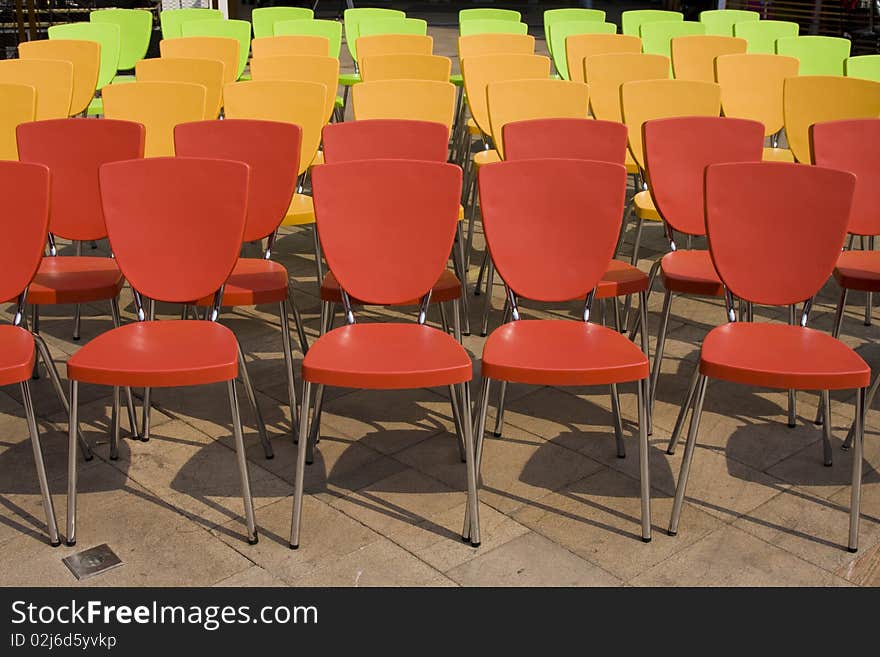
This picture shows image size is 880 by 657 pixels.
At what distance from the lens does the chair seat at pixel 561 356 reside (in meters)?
3.47

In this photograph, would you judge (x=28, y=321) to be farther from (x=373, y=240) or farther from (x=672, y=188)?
(x=672, y=188)

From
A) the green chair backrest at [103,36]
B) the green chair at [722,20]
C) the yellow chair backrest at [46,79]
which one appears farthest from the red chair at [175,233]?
the green chair at [722,20]

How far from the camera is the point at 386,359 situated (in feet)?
11.6

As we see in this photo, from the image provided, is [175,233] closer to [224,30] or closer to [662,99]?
[662,99]

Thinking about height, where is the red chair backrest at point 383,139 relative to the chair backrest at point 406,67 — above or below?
below

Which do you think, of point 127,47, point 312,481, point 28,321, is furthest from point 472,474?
point 127,47

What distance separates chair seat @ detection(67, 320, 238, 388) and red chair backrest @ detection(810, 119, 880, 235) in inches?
100

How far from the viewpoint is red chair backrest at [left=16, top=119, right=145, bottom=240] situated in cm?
451

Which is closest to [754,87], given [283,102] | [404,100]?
[404,100]

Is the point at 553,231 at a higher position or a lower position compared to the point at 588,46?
lower

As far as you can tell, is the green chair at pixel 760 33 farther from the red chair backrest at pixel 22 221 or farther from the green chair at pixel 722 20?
the red chair backrest at pixel 22 221

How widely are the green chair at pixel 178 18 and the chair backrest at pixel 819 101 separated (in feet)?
14.8

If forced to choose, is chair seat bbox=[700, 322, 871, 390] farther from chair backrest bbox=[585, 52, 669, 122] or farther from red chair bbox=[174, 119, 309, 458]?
chair backrest bbox=[585, 52, 669, 122]

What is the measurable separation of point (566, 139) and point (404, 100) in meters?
1.12
